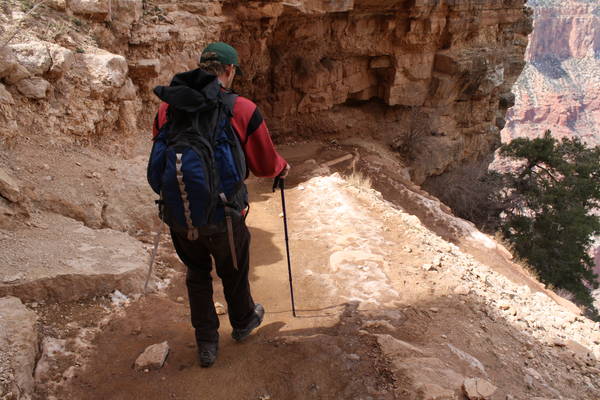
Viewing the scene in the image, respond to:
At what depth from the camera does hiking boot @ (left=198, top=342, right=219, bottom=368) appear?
2.63m

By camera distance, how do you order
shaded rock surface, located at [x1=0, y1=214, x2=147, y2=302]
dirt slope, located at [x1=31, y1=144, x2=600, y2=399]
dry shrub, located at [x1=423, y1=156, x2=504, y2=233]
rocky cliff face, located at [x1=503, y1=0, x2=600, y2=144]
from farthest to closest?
1. rocky cliff face, located at [x1=503, y1=0, x2=600, y2=144]
2. dry shrub, located at [x1=423, y1=156, x2=504, y2=233]
3. shaded rock surface, located at [x1=0, y1=214, x2=147, y2=302]
4. dirt slope, located at [x1=31, y1=144, x2=600, y2=399]

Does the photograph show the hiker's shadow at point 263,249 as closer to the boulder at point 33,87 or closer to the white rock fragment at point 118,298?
the white rock fragment at point 118,298

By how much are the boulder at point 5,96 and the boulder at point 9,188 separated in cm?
67

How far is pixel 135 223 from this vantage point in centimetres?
437

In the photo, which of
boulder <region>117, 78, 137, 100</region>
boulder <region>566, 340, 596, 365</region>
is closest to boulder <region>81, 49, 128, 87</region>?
boulder <region>117, 78, 137, 100</region>

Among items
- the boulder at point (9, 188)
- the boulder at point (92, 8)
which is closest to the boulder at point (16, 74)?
the boulder at point (9, 188)

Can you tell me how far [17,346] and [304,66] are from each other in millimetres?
10172

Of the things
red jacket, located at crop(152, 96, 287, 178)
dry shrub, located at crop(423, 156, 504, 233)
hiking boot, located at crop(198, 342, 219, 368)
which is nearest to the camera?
red jacket, located at crop(152, 96, 287, 178)

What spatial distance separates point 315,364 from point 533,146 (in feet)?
42.5

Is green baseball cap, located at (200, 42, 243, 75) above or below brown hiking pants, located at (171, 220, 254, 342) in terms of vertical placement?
above

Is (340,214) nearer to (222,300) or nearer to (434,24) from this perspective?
(222,300)

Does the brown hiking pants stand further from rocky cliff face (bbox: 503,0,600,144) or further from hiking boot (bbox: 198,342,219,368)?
rocky cliff face (bbox: 503,0,600,144)

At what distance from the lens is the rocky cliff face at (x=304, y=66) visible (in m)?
4.30

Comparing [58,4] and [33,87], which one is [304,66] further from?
[33,87]
